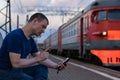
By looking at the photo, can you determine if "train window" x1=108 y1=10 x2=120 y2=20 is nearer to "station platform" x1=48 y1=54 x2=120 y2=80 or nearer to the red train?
the red train

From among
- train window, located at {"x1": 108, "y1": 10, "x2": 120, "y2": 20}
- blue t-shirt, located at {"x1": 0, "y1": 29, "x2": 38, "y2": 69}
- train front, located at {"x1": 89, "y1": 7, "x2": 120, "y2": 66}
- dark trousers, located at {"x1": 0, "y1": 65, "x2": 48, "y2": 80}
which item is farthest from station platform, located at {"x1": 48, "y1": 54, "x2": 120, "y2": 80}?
blue t-shirt, located at {"x1": 0, "y1": 29, "x2": 38, "y2": 69}

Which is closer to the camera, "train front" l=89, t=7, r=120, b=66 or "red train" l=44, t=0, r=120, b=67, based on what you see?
"train front" l=89, t=7, r=120, b=66

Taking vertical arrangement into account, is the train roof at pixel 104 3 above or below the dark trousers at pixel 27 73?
above

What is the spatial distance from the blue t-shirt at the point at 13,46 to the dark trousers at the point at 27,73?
108 mm

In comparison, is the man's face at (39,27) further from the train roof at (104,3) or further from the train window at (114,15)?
the train roof at (104,3)

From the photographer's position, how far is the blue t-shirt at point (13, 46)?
5754 mm

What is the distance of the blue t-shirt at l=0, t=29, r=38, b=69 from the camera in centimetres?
575

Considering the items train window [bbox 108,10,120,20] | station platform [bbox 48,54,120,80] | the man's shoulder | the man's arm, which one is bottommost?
station platform [bbox 48,54,120,80]

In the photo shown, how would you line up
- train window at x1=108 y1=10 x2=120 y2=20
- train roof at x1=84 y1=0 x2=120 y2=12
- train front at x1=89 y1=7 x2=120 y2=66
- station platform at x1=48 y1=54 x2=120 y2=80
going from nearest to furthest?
station platform at x1=48 y1=54 x2=120 y2=80 < train front at x1=89 y1=7 x2=120 y2=66 < train window at x1=108 y1=10 x2=120 y2=20 < train roof at x1=84 y1=0 x2=120 y2=12

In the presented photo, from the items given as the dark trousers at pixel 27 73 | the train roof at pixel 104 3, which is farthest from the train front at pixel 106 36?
the dark trousers at pixel 27 73

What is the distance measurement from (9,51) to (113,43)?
1556 centimetres

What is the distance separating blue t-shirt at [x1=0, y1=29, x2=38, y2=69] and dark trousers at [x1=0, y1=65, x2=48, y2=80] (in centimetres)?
11

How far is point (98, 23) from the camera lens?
21.8 metres

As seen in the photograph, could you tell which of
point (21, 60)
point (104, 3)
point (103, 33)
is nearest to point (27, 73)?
point (21, 60)
